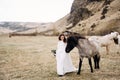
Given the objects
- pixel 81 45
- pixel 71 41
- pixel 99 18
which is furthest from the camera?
pixel 99 18

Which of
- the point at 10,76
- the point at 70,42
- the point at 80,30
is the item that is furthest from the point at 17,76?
the point at 80,30

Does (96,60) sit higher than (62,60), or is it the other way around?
(62,60)

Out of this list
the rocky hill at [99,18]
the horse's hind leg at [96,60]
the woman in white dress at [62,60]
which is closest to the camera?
the woman in white dress at [62,60]

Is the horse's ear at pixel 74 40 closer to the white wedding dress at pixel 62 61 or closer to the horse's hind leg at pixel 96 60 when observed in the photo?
the white wedding dress at pixel 62 61

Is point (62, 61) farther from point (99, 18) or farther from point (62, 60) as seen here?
point (99, 18)

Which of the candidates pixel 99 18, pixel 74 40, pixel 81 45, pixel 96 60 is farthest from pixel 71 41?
pixel 99 18

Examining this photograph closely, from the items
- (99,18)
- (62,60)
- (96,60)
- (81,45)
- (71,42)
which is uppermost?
(99,18)

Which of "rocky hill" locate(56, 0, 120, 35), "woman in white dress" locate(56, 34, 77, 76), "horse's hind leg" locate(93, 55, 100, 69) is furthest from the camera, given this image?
"rocky hill" locate(56, 0, 120, 35)

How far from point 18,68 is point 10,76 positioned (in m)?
2.41

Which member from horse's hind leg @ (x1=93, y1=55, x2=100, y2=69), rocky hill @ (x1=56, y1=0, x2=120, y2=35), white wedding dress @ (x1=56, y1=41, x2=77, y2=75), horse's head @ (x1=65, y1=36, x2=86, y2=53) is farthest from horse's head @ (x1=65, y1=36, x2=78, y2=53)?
rocky hill @ (x1=56, y1=0, x2=120, y2=35)

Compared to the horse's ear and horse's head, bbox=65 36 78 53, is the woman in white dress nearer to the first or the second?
horse's head, bbox=65 36 78 53

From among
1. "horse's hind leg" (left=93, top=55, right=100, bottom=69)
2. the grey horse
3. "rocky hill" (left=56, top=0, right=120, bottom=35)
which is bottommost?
"horse's hind leg" (left=93, top=55, right=100, bottom=69)

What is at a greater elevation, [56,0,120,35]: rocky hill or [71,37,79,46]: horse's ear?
[56,0,120,35]: rocky hill

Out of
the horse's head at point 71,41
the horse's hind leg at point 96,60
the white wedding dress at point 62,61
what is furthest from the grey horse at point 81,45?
the horse's hind leg at point 96,60
